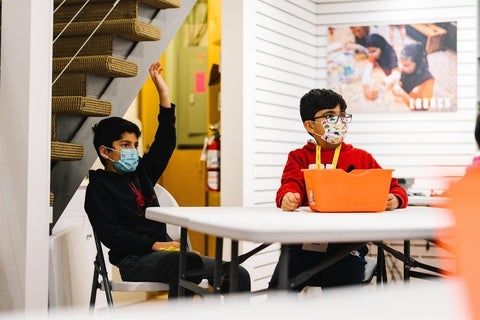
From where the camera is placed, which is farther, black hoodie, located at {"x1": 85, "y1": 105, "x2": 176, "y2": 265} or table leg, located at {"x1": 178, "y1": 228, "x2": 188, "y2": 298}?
black hoodie, located at {"x1": 85, "y1": 105, "x2": 176, "y2": 265}

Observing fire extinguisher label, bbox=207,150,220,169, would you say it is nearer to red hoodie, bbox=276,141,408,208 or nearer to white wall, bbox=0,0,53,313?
red hoodie, bbox=276,141,408,208

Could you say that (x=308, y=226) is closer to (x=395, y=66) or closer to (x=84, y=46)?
(x=84, y=46)

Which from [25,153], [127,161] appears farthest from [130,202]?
[25,153]

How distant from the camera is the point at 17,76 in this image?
11.1ft

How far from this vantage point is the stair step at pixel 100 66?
3.90 m

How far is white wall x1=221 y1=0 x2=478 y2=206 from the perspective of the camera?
5.26 meters

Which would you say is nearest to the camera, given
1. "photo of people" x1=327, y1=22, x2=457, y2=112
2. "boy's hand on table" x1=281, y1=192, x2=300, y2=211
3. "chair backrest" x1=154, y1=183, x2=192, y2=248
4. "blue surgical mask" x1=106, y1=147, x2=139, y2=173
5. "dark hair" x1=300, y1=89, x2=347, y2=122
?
"boy's hand on table" x1=281, y1=192, x2=300, y2=211

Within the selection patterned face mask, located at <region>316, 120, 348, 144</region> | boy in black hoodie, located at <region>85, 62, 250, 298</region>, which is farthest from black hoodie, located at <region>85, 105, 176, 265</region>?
patterned face mask, located at <region>316, 120, 348, 144</region>

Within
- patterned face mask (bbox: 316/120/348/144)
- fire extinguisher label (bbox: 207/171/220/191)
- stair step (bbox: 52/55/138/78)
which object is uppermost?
stair step (bbox: 52/55/138/78)

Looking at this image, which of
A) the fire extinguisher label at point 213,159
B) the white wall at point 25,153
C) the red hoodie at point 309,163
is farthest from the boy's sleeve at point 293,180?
the fire extinguisher label at point 213,159

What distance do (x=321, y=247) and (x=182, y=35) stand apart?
186 inches

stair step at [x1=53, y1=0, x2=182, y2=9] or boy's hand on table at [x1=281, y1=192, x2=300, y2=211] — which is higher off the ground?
stair step at [x1=53, y1=0, x2=182, y2=9]

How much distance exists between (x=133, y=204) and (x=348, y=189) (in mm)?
1334

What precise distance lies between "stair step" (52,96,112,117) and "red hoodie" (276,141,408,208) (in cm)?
118
